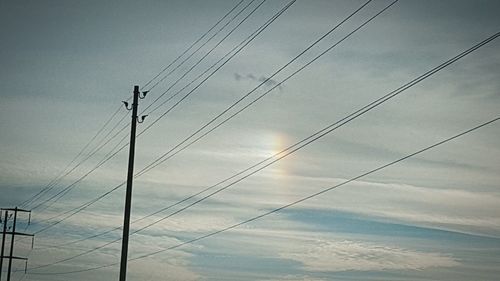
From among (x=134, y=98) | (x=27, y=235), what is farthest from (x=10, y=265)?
(x=134, y=98)

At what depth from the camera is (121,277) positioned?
1540 inches

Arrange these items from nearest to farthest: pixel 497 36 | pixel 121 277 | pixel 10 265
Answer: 1. pixel 497 36
2. pixel 121 277
3. pixel 10 265

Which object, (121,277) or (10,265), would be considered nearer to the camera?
(121,277)

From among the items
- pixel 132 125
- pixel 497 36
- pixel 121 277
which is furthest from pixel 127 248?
pixel 497 36

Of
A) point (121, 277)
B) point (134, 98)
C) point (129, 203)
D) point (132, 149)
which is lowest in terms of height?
point (121, 277)

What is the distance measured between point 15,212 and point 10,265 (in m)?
6.94

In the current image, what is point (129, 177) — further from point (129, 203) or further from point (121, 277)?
point (121, 277)

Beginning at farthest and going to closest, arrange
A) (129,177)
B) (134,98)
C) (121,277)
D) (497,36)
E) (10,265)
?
(10,265) → (134,98) → (129,177) → (121,277) → (497,36)

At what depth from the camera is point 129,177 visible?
41.8m

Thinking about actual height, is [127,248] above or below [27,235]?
below

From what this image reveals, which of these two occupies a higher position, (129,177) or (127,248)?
(129,177)

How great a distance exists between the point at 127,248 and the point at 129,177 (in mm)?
4604

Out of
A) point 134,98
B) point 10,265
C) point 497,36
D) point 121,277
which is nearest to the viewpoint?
point 497,36

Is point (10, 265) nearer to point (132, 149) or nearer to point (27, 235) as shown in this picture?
point (27, 235)
